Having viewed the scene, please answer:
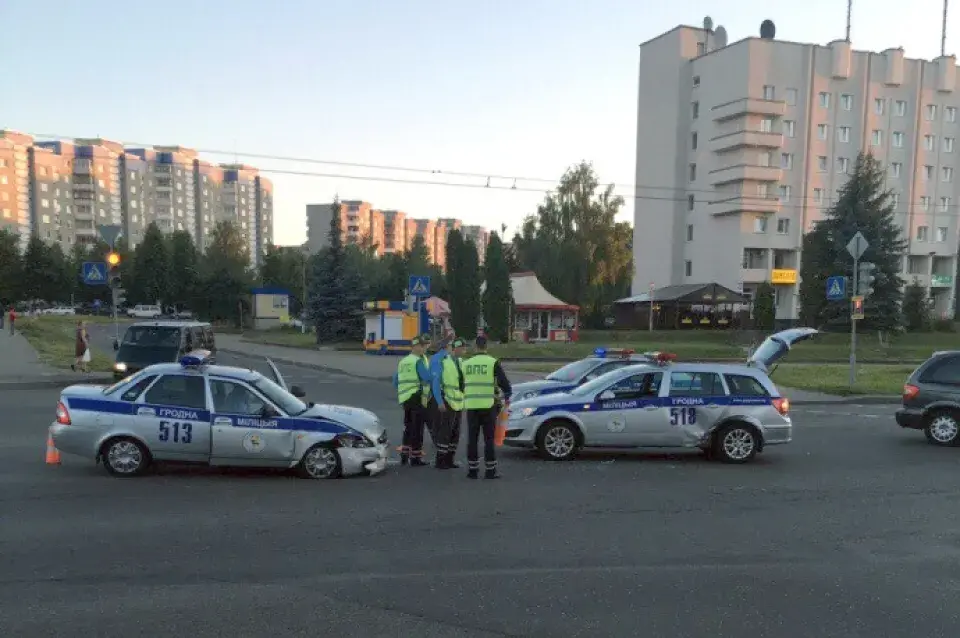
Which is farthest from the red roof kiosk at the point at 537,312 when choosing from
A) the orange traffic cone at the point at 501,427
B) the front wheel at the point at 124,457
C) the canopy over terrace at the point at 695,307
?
the front wheel at the point at 124,457

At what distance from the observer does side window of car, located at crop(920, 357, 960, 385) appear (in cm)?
1216

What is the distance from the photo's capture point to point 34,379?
18.2 meters

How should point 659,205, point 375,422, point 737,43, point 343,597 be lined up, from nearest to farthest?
1. point 343,597
2. point 375,422
3. point 737,43
4. point 659,205

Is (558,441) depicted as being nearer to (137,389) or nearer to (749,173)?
(137,389)

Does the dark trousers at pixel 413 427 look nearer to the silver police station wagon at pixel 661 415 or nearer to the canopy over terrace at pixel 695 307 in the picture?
the silver police station wagon at pixel 661 415

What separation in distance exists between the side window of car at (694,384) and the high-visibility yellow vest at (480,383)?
3135 millimetres

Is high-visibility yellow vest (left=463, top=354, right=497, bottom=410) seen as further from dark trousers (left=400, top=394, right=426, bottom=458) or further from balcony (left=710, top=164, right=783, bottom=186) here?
balcony (left=710, top=164, right=783, bottom=186)

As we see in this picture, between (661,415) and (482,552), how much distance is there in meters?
5.03

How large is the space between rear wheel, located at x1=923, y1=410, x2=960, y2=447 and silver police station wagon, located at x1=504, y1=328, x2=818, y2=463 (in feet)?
12.8

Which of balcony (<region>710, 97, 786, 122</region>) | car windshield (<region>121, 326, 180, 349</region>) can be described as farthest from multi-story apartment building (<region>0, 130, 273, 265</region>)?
car windshield (<region>121, 326, 180, 349</region>)

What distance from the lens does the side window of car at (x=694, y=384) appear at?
33.4ft

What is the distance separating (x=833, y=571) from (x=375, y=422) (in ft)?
18.3

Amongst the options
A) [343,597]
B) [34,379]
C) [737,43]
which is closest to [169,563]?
[343,597]

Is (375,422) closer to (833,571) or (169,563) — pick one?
(169,563)
